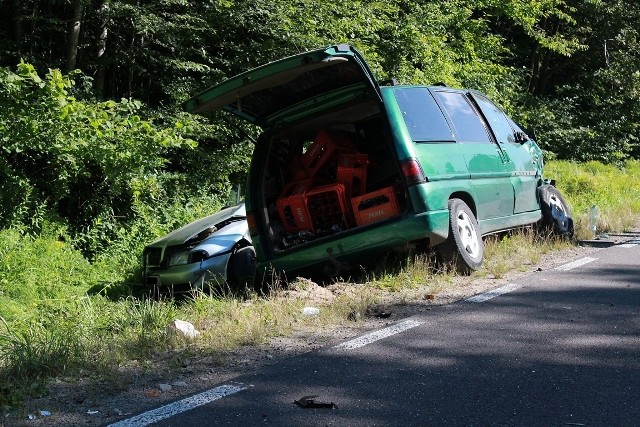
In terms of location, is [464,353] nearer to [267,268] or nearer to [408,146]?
[408,146]

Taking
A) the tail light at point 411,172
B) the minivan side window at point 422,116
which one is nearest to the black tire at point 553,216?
the minivan side window at point 422,116

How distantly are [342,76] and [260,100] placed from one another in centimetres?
99

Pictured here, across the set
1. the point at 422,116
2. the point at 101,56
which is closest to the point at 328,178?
the point at 422,116

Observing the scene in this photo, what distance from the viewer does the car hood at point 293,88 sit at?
678 cm

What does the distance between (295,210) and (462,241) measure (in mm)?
1836

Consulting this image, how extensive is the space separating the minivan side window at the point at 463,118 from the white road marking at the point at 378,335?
2.98 m

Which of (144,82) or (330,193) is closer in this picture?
(330,193)

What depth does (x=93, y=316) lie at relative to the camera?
760 cm

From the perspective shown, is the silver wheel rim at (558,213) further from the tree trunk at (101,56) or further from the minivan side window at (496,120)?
the tree trunk at (101,56)

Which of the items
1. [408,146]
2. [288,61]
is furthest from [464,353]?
[288,61]

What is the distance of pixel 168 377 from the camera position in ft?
15.5

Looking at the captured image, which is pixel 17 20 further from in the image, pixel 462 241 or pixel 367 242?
pixel 462 241

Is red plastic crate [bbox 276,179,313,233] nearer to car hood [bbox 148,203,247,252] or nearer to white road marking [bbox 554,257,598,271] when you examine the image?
car hood [bbox 148,203,247,252]

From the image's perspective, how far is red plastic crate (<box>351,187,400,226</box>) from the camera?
7.46 metres
